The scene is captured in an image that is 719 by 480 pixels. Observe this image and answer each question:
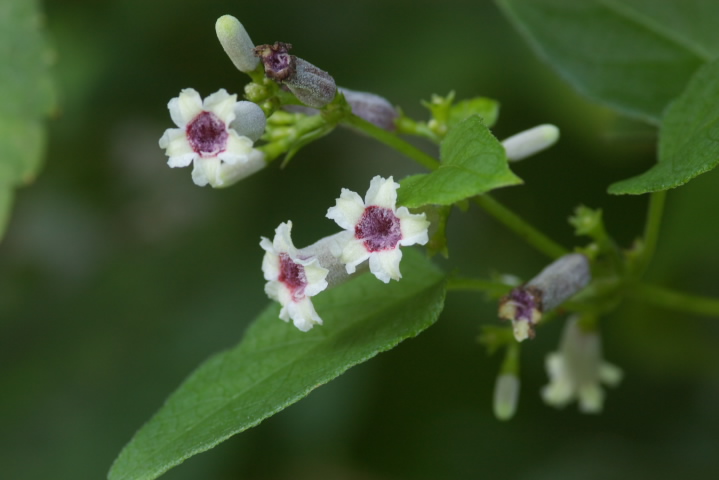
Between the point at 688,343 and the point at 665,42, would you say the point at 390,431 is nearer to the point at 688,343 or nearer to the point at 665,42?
the point at 688,343

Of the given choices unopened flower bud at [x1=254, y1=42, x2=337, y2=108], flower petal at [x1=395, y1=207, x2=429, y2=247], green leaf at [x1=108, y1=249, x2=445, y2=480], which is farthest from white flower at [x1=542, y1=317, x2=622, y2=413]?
unopened flower bud at [x1=254, y1=42, x2=337, y2=108]

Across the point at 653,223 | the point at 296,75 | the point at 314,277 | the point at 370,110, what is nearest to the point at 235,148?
the point at 296,75

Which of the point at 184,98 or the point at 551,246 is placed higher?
the point at 184,98

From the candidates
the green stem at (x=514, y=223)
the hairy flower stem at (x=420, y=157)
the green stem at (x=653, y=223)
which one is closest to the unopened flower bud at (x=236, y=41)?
the hairy flower stem at (x=420, y=157)

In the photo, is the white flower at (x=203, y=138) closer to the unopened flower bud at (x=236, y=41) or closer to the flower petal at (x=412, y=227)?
the unopened flower bud at (x=236, y=41)

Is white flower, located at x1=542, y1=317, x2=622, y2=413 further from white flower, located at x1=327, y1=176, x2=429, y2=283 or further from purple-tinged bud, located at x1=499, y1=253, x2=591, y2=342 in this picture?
white flower, located at x1=327, y1=176, x2=429, y2=283

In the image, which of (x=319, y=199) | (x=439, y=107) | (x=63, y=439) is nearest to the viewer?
(x=439, y=107)

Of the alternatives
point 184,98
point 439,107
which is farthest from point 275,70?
point 439,107
